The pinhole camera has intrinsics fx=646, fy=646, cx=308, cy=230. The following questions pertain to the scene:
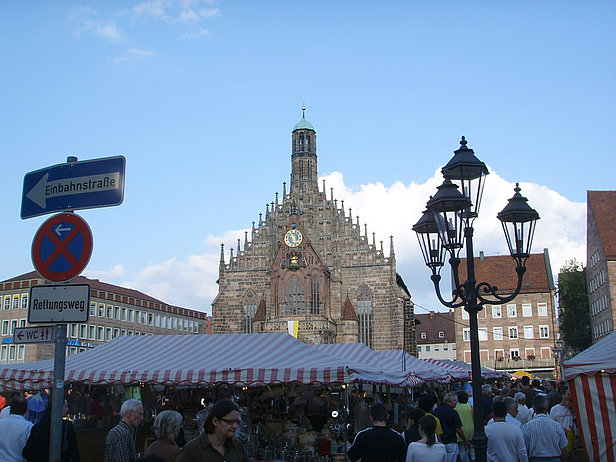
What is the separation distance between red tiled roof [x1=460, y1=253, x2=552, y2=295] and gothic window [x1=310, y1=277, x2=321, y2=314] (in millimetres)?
14259

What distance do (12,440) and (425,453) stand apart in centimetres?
413

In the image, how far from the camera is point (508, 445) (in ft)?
23.7

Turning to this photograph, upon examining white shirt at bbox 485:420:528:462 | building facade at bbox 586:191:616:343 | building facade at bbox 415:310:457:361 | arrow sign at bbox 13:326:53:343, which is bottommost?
white shirt at bbox 485:420:528:462

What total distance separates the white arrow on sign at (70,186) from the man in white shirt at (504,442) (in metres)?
4.98

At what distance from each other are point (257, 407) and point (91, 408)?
12.2 ft

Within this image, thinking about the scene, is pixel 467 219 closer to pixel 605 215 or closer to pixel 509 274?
pixel 605 215

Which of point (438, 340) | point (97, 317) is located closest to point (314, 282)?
point (97, 317)

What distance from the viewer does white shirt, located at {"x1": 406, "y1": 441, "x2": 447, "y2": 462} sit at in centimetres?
589

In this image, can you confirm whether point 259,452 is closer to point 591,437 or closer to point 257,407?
point 257,407

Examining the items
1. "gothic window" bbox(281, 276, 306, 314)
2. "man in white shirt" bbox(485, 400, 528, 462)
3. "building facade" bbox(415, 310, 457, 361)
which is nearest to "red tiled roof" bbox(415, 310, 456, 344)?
"building facade" bbox(415, 310, 457, 361)

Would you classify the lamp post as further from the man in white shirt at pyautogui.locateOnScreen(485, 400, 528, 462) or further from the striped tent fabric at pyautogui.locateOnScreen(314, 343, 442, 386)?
the striped tent fabric at pyautogui.locateOnScreen(314, 343, 442, 386)

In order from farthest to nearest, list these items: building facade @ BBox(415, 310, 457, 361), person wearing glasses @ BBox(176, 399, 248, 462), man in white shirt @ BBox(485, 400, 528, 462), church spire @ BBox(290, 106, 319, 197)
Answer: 1. building facade @ BBox(415, 310, 457, 361)
2. church spire @ BBox(290, 106, 319, 197)
3. man in white shirt @ BBox(485, 400, 528, 462)
4. person wearing glasses @ BBox(176, 399, 248, 462)

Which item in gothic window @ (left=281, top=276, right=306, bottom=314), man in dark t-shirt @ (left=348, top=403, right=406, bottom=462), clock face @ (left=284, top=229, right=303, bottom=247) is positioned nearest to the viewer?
man in dark t-shirt @ (left=348, top=403, right=406, bottom=462)

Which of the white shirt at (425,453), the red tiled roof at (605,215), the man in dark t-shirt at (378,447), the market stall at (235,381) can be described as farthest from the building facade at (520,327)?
the man in dark t-shirt at (378,447)
